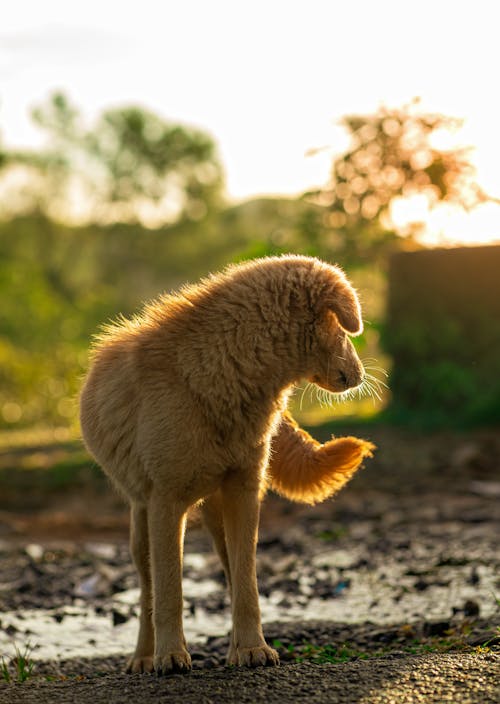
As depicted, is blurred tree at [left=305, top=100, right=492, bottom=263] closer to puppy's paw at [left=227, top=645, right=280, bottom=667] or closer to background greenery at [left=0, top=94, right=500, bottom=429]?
background greenery at [left=0, top=94, right=500, bottom=429]

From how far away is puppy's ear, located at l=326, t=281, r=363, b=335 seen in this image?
14.0 ft

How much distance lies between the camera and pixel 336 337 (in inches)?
171

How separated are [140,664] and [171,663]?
1.87ft

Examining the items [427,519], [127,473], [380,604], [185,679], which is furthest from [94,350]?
[427,519]

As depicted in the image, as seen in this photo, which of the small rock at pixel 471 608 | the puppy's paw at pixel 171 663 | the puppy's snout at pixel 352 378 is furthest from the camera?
the small rock at pixel 471 608

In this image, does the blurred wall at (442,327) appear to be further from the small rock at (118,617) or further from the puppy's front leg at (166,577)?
the puppy's front leg at (166,577)

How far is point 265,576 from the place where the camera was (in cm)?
701

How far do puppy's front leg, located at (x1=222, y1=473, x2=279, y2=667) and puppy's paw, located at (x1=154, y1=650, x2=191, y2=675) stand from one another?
28 centimetres

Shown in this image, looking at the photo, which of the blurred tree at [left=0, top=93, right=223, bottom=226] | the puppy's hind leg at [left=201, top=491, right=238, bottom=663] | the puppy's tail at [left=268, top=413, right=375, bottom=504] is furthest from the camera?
the blurred tree at [left=0, top=93, right=223, bottom=226]

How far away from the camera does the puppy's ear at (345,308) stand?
4.25 meters

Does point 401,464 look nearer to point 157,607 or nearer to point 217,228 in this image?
point 157,607

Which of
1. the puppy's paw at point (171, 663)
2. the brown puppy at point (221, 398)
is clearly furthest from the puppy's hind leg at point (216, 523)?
the puppy's paw at point (171, 663)

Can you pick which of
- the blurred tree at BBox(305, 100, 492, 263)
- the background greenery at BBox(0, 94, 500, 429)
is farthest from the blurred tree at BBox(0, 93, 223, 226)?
the blurred tree at BBox(305, 100, 492, 263)

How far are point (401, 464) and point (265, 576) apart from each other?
14.7 feet
